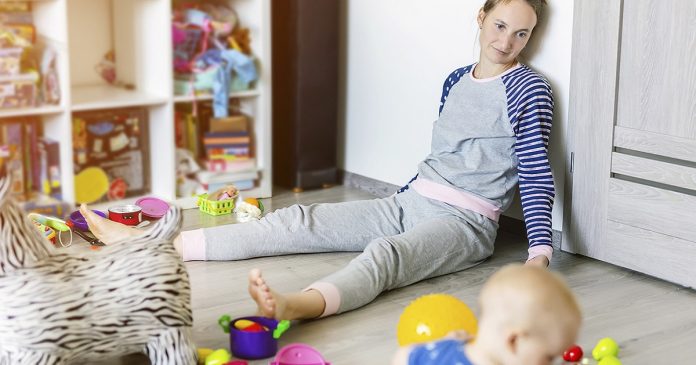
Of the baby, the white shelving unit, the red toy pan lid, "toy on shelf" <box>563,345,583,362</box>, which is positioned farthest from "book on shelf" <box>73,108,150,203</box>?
the baby

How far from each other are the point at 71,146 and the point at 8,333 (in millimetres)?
1239

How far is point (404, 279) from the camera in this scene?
2023mm

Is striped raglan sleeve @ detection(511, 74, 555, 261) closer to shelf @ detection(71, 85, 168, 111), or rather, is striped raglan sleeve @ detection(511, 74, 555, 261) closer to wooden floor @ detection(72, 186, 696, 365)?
wooden floor @ detection(72, 186, 696, 365)

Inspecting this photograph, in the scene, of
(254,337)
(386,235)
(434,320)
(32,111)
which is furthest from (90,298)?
(32,111)

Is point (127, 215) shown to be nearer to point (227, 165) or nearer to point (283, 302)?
point (227, 165)

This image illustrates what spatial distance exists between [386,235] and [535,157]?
400mm

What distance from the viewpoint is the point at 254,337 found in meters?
1.62

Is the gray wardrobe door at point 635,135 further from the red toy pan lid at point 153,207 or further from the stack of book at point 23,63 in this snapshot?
the stack of book at point 23,63

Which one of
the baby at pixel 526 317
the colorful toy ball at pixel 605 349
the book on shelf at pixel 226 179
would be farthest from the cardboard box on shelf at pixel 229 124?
the baby at pixel 526 317

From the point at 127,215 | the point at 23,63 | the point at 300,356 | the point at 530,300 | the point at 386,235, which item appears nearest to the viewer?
the point at 530,300

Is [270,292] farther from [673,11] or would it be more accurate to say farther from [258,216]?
[673,11]

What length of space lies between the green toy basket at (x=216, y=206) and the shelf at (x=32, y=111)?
463 millimetres

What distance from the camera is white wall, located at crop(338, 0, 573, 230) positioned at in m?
2.29

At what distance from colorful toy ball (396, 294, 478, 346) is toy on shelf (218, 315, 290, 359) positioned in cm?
22
